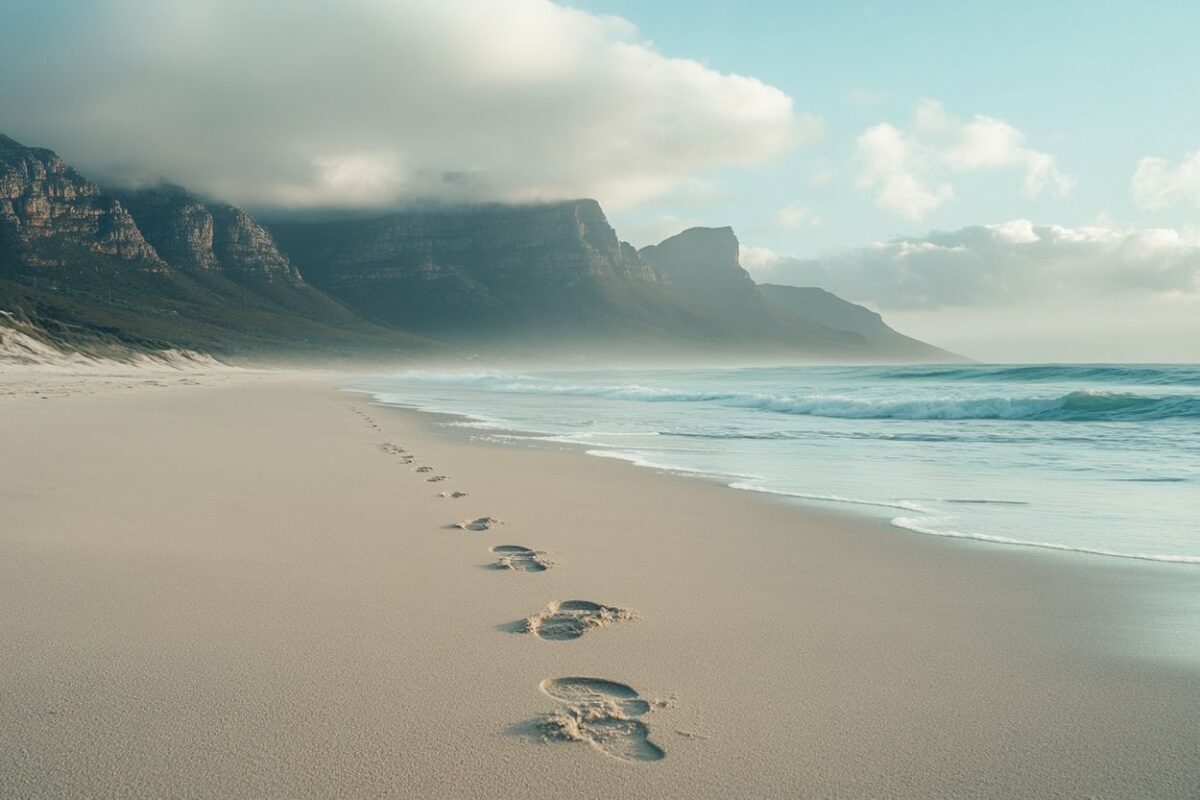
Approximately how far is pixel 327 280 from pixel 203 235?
40.7 metres

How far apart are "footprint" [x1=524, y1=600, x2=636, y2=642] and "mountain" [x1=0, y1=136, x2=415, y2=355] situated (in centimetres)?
6661

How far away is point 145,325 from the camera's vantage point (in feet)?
281

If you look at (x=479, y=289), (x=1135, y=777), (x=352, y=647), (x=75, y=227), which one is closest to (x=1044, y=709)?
(x=1135, y=777)

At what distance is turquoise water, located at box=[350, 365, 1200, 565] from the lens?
573 centimetres

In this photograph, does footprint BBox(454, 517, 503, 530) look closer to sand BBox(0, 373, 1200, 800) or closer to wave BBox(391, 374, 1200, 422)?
sand BBox(0, 373, 1200, 800)

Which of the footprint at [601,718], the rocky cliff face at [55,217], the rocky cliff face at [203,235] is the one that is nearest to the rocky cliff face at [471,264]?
the rocky cliff face at [203,235]

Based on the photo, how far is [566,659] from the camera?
2795mm

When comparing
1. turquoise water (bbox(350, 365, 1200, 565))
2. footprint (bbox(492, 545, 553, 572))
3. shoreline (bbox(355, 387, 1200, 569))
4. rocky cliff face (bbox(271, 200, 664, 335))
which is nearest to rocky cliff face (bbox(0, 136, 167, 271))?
rocky cliff face (bbox(271, 200, 664, 335))

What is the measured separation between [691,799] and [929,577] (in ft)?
9.05

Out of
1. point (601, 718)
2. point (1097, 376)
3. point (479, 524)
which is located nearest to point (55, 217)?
point (1097, 376)

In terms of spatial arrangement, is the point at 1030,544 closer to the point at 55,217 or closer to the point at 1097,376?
the point at 1097,376

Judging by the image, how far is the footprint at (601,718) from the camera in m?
2.15

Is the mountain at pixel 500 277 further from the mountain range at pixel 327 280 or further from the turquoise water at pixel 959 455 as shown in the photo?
the turquoise water at pixel 959 455

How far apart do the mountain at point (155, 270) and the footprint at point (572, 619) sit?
66608 millimetres
